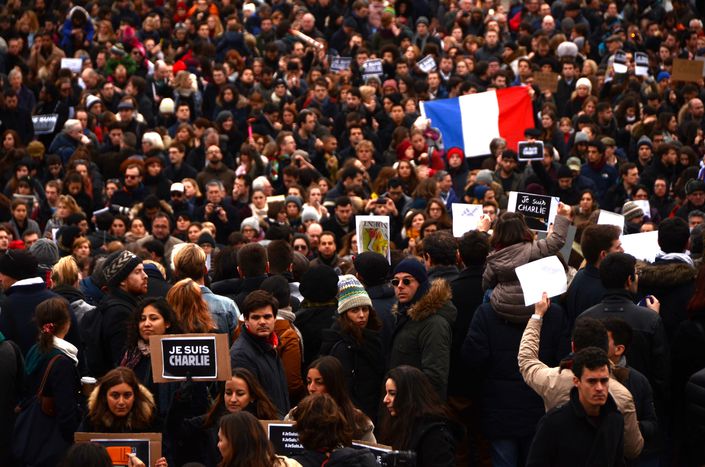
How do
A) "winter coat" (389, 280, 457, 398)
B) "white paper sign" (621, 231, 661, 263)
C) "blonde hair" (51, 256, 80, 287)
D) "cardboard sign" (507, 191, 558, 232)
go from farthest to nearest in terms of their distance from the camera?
"cardboard sign" (507, 191, 558, 232)
"white paper sign" (621, 231, 661, 263)
"blonde hair" (51, 256, 80, 287)
"winter coat" (389, 280, 457, 398)

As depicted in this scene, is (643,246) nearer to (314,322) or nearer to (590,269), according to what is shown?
(590,269)

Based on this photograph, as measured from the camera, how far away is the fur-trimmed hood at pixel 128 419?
7.39m

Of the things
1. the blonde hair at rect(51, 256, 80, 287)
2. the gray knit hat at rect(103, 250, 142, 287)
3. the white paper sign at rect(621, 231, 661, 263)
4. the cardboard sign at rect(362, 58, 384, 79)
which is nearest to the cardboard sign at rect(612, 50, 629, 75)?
the cardboard sign at rect(362, 58, 384, 79)

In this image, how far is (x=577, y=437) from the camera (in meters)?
6.59

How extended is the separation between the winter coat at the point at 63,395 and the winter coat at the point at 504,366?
235cm

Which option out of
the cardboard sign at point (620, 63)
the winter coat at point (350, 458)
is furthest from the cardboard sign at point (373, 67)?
the winter coat at point (350, 458)

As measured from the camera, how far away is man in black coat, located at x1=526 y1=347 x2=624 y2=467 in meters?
6.57

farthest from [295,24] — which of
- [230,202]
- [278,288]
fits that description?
[278,288]

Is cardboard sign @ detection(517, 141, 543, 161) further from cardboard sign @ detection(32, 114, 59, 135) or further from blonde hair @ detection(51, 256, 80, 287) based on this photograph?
blonde hair @ detection(51, 256, 80, 287)

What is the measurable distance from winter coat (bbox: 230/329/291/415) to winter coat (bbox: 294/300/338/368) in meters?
0.78

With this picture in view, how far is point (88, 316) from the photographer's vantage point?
867 cm

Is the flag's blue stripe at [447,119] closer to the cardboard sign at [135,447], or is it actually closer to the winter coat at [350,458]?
the cardboard sign at [135,447]

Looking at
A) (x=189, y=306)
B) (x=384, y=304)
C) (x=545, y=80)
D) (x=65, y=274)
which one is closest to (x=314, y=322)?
(x=384, y=304)

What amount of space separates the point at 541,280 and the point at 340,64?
14.5m
